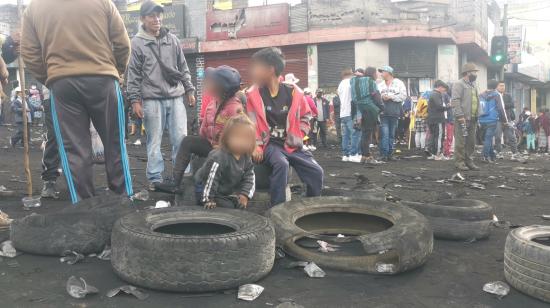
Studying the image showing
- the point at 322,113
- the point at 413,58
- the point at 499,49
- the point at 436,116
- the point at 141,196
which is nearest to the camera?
the point at 141,196

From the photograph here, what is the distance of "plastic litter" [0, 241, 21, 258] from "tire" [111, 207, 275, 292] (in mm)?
973

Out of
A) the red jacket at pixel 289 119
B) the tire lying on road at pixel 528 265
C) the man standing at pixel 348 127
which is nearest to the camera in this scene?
the tire lying on road at pixel 528 265

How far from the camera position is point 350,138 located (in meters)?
11.3

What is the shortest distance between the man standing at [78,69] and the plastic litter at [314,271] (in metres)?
2.21

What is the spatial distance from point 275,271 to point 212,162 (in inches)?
41.1

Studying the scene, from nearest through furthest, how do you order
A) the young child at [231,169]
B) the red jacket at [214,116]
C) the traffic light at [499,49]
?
the young child at [231,169] → the red jacket at [214,116] → the traffic light at [499,49]

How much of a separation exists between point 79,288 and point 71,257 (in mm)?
696

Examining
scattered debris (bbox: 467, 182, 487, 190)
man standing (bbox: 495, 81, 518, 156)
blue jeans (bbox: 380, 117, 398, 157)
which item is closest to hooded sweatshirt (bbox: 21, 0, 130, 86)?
scattered debris (bbox: 467, 182, 487, 190)

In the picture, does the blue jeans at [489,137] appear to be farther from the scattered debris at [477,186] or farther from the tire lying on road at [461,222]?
the tire lying on road at [461,222]

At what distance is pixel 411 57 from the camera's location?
2103 cm

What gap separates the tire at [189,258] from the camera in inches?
103

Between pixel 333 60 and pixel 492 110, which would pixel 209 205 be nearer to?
pixel 492 110

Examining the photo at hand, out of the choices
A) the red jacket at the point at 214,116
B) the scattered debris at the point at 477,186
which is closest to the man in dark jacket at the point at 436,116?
the scattered debris at the point at 477,186

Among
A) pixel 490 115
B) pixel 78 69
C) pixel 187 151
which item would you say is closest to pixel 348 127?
pixel 490 115
